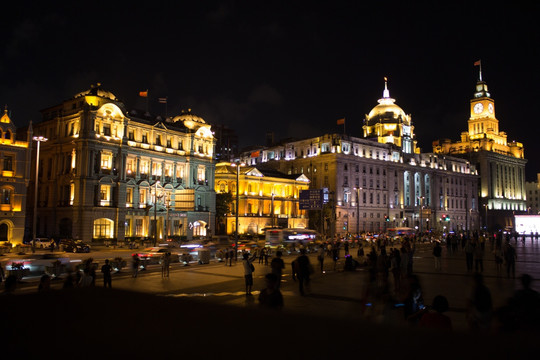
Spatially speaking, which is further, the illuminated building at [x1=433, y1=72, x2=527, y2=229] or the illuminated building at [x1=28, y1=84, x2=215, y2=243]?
the illuminated building at [x1=433, y1=72, x2=527, y2=229]

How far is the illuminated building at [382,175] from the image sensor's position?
104062mm

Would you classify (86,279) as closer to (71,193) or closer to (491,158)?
(71,193)

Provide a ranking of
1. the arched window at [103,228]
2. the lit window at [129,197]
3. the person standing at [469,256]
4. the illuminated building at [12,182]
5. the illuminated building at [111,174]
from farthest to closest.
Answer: the lit window at [129,197] < the arched window at [103,228] < the illuminated building at [111,174] < the illuminated building at [12,182] < the person standing at [469,256]

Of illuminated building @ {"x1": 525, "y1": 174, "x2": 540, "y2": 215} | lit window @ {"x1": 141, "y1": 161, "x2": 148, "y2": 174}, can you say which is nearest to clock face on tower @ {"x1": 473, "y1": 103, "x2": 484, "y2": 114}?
illuminated building @ {"x1": 525, "y1": 174, "x2": 540, "y2": 215}

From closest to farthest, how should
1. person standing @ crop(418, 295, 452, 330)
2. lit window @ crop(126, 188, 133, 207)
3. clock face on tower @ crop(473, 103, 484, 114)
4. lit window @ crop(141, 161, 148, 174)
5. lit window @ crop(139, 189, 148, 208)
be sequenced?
person standing @ crop(418, 295, 452, 330)
lit window @ crop(126, 188, 133, 207)
lit window @ crop(139, 189, 148, 208)
lit window @ crop(141, 161, 148, 174)
clock face on tower @ crop(473, 103, 484, 114)

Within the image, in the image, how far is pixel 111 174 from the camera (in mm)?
63125

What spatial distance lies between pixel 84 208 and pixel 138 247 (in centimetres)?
1056

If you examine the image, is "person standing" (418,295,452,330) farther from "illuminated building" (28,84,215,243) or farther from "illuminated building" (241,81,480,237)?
"illuminated building" (241,81,480,237)

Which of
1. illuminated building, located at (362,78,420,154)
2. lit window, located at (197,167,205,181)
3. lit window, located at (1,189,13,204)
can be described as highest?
illuminated building, located at (362,78,420,154)

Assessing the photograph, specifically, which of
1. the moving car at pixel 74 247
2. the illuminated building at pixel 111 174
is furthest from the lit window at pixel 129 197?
the moving car at pixel 74 247

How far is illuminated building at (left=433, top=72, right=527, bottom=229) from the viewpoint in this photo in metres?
150

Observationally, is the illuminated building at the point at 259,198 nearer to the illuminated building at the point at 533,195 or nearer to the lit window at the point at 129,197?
the lit window at the point at 129,197

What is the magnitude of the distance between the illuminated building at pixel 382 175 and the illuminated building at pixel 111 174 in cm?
2626

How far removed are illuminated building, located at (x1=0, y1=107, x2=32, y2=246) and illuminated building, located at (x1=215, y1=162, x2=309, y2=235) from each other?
39.5 m
